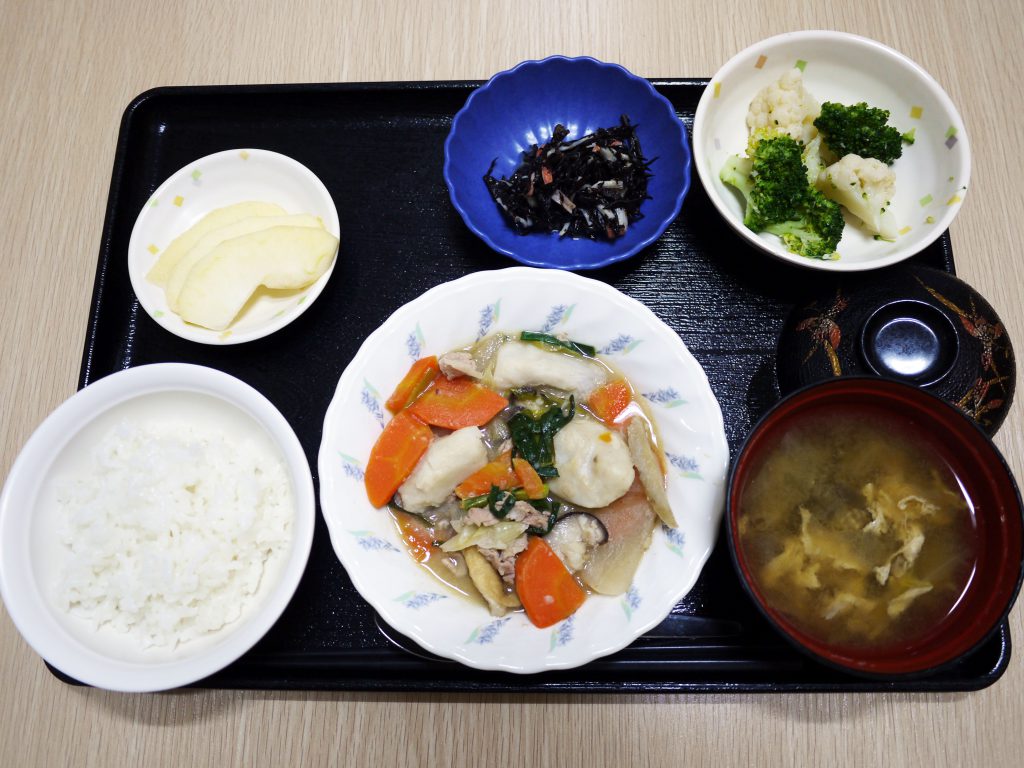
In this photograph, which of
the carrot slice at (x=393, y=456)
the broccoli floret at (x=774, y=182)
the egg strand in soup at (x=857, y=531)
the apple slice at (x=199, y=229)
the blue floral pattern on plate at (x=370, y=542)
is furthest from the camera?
the apple slice at (x=199, y=229)

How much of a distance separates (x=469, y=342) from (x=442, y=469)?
0.46m

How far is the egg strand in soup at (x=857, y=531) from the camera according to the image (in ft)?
6.24

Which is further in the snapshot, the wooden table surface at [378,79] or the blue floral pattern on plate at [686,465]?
the wooden table surface at [378,79]

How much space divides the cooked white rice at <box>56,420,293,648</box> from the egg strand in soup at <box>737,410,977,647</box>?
5.01 feet

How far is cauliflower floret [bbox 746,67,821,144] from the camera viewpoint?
8.28 ft

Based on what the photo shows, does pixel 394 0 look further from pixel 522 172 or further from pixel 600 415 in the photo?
pixel 600 415

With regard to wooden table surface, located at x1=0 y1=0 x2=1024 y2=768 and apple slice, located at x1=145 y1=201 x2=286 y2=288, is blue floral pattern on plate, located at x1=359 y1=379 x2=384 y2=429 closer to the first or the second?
apple slice, located at x1=145 y1=201 x2=286 y2=288

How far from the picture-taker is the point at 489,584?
206 centimetres

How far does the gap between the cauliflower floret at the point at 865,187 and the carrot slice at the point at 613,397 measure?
43.3 inches

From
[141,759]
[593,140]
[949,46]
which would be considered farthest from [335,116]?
[949,46]

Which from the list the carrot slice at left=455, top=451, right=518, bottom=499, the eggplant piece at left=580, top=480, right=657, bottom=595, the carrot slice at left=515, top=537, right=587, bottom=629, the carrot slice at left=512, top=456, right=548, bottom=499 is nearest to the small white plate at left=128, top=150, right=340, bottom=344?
the carrot slice at left=455, top=451, right=518, bottom=499

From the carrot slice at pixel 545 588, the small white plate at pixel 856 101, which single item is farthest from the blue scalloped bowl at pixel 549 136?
the carrot slice at pixel 545 588

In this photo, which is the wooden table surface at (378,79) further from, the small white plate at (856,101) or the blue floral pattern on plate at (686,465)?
the blue floral pattern on plate at (686,465)

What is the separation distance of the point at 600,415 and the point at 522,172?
1.03 m
